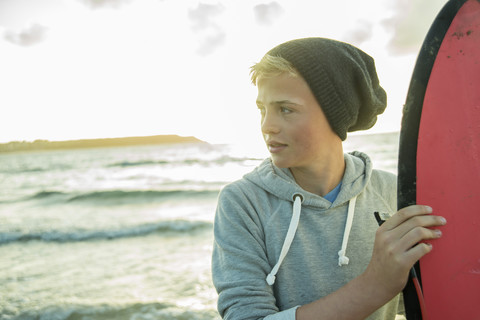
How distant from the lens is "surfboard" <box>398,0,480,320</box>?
1.47 metres

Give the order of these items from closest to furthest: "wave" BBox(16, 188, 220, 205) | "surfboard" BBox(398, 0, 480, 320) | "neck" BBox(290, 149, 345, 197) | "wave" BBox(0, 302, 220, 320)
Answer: "surfboard" BBox(398, 0, 480, 320)
"neck" BBox(290, 149, 345, 197)
"wave" BBox(0, 302, 220, 320)
"wave" BBox(16, 188, 220, 205)

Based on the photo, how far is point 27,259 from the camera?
21.9ft

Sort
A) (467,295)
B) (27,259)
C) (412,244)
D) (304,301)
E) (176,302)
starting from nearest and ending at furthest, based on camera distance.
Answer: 1. (412,244)
2. (467,295)
3. (304,301)
4. (176,302)
5. (27,259)

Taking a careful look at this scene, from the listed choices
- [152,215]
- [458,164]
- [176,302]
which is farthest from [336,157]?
[152,215]

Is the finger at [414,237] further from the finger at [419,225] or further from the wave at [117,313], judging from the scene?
the wave at [117,313]

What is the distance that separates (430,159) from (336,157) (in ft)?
1.40

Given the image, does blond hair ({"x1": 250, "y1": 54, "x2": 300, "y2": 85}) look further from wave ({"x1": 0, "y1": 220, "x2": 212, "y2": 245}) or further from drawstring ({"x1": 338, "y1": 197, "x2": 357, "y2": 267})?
wave ({"x1": 0, "y1": 220, "x2": 212, "y2": 245})

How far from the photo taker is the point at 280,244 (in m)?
1.61

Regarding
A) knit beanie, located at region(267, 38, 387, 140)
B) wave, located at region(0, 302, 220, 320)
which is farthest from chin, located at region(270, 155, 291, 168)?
wave, located at region(0, 302, 220, 320)

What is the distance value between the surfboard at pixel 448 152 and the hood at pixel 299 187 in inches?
10.9

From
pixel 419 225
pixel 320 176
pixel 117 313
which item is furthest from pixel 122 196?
pixel 419 225

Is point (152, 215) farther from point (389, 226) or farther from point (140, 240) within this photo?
point (389, 226)

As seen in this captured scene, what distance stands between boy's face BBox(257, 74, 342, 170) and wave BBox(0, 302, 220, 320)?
9.93 feet

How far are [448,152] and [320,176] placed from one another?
530 mm
